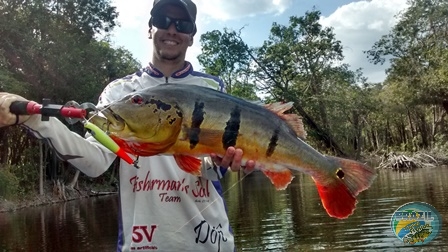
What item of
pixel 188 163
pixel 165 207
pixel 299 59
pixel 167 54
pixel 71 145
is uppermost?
pixel 299 59

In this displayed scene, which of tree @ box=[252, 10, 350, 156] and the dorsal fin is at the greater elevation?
tree @ box=[252, 10, 350, 156]

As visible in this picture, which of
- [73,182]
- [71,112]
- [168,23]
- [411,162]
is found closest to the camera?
[71,112]

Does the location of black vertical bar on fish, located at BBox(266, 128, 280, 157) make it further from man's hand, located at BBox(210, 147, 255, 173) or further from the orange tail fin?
the orange tail fin

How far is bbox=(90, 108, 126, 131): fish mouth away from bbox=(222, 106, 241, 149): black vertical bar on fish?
1.75 feet

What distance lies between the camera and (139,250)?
298 cm

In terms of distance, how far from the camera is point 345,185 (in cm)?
289

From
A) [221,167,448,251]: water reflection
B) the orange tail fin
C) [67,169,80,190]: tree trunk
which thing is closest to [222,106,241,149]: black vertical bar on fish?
the orange tail fin

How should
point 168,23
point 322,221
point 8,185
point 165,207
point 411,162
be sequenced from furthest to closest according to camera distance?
point 411,162 → point 8,185 → point 322,221 → point 168,23 → point 165,207

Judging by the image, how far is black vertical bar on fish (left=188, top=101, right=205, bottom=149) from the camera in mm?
2578

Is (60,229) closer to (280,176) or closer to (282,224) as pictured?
(282,224)

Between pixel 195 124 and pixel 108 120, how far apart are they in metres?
0.44

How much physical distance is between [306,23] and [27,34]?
104ft

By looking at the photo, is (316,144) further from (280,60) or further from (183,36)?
(183,36)

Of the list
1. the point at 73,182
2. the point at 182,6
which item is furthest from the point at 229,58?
the point at 182,6
